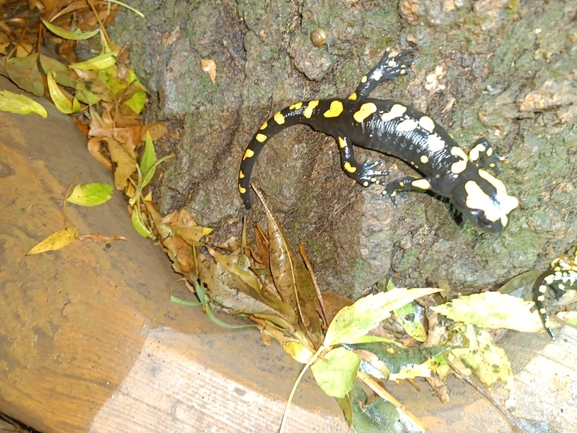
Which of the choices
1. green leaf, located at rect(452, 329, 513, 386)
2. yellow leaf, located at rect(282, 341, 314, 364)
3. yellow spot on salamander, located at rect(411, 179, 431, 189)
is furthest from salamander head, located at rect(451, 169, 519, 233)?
yellow leaf, located at rect(282, 341, 314, 364)

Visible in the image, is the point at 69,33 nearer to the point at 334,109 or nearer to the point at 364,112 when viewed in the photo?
the point at 334,109

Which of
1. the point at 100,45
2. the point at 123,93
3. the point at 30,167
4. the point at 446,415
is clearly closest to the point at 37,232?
the point at 30,167

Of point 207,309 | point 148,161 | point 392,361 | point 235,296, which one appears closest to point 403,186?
point 392,361

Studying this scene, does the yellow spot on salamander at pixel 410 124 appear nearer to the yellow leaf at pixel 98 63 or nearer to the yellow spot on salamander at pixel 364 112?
the yellow spot on salamander at pixel 364 112

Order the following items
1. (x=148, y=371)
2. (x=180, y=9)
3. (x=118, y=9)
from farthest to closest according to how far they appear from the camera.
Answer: (x=118, y=9) < (x=180, y=9) < (x=148, y=371)

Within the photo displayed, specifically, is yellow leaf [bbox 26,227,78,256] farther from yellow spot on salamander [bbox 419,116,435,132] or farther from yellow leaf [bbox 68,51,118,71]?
yellow spot on salamander [bbox 419,116,435,132]

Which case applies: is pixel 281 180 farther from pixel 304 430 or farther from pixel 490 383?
pixel 490 383

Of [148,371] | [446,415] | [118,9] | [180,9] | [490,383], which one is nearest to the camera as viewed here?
[148,371]

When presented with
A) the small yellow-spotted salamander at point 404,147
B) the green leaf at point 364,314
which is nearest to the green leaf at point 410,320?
the green leaf at point 364,314
